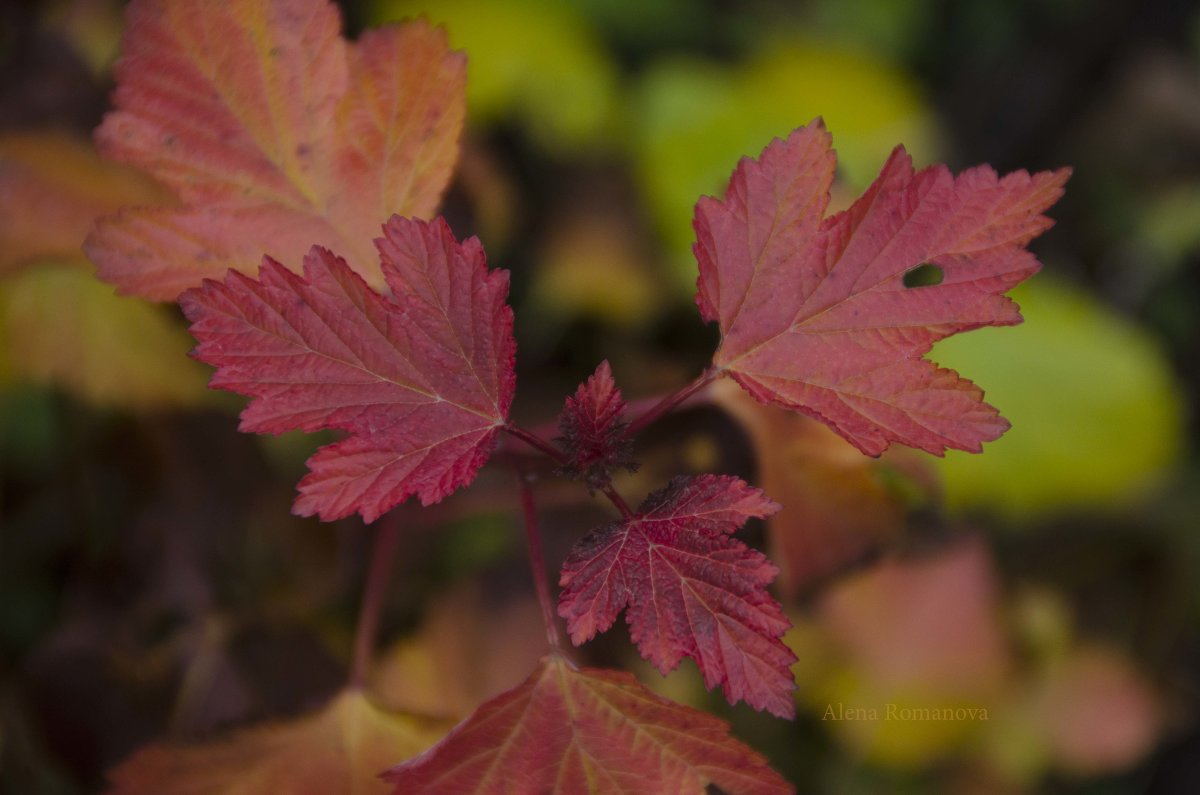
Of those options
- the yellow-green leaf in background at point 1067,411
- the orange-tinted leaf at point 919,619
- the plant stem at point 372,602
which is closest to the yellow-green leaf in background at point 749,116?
the yellow-green leaf in background at point 1067,411

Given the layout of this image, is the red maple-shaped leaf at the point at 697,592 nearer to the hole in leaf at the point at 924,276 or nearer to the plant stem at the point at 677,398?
the plant stem at the point at 677,398

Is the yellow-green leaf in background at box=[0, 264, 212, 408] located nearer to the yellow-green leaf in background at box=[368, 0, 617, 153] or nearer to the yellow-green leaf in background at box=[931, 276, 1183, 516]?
the yellow-green leaf in background at box=[368, 0, 617, 153]

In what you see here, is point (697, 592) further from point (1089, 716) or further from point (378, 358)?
point (1089, 716)

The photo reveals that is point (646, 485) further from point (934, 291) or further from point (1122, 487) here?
point (1122, 487)

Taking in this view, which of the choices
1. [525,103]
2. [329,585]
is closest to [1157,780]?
[329,585]

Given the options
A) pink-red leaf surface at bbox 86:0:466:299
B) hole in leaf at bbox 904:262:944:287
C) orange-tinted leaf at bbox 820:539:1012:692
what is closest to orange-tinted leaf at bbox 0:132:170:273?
pink-red leaf surface at bbox 86:0:466:299

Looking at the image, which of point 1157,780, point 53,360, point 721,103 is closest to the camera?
point 53,360
